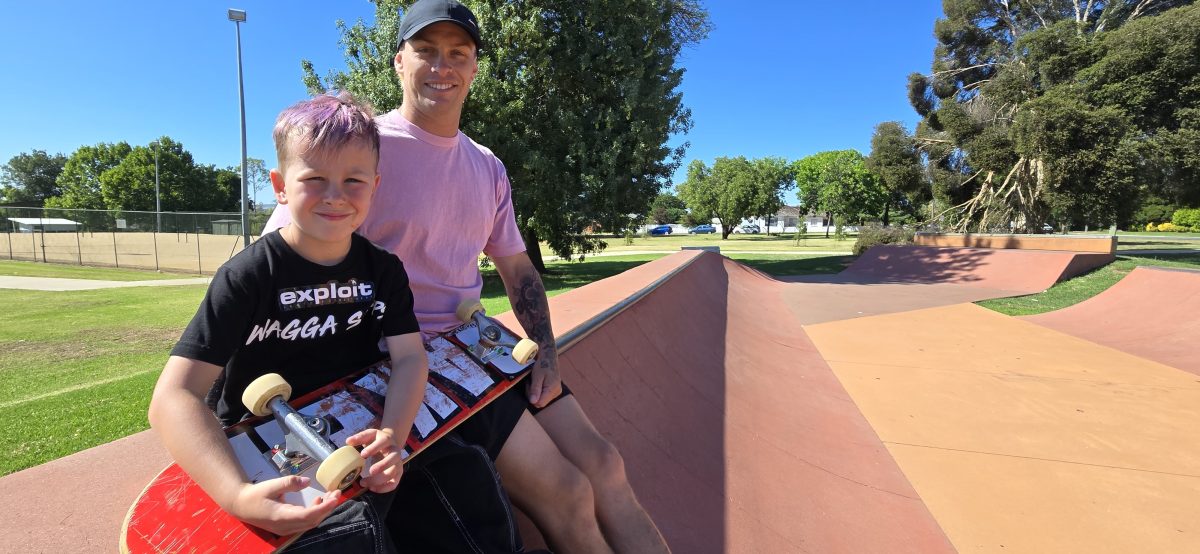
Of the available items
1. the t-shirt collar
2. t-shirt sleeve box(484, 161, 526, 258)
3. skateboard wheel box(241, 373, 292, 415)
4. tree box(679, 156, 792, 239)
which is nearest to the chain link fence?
t-shirt sleeve box(484, 161, 526, 258)

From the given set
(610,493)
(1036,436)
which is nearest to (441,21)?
(610,493)

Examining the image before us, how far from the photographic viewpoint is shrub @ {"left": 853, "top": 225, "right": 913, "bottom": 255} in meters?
23.0

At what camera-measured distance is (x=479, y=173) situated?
1.99 m

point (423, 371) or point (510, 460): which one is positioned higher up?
point (423, 371)

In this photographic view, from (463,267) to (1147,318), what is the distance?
33.8 ft

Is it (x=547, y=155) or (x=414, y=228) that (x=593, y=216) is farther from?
(x=414, y=228)

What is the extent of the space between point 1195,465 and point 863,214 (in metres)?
52.6

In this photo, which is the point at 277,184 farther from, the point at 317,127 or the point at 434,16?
the point at 434,16

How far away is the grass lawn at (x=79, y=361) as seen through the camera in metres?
4.05

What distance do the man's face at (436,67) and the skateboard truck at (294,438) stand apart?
1011 mm

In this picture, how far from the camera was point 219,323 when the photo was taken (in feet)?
3.80

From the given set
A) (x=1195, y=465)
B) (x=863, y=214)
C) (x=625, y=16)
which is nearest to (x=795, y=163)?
(x=863, y=214)

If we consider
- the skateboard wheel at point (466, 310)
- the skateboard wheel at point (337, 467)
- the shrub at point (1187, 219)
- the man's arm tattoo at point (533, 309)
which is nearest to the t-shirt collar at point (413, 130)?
the skateboard wheel at point (466, 310)

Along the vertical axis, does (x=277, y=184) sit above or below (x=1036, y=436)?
above
